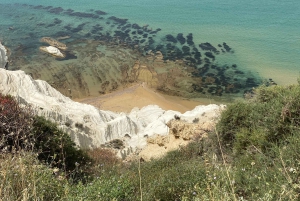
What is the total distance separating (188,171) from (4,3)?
6047cm

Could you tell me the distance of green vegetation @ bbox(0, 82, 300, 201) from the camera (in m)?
4.29

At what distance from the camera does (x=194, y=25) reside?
4150 cm

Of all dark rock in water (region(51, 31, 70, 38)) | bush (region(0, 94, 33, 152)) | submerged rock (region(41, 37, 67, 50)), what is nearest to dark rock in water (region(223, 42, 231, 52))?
submerged rock (region(41, 37, 67, 50))

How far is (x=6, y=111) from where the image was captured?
28.3ft

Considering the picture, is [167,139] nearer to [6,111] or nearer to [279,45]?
[6,111]

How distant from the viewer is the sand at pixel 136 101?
22891 mm

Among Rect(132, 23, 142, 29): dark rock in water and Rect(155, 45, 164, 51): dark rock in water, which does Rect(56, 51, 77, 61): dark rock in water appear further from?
Rect(132, 23, 142, 29): dark rock in water

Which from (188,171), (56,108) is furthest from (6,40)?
(188,171)

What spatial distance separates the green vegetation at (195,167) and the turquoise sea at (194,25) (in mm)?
18724

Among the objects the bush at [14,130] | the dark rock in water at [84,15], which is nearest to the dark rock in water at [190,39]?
the dark rock in water at [84,15]

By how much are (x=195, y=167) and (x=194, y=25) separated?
3727 cm

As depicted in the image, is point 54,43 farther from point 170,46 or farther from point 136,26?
point 170,46

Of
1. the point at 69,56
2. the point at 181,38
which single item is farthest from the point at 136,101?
the point at 181,38

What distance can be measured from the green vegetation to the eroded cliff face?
1387mm
